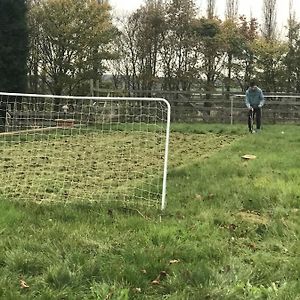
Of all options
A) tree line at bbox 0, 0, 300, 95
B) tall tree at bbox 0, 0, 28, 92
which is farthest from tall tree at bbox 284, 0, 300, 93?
tall tree at bbox 0, 0, 28, 92

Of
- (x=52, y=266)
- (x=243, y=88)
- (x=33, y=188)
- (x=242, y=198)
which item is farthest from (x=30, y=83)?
(x=52, y=266)

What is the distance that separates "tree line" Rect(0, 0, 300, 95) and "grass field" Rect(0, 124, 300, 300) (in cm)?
1522

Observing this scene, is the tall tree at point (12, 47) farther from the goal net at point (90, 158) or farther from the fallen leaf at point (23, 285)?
the fallen leaf at point (23, 285)

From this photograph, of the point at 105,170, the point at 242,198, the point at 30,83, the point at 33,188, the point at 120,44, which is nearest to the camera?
the point at 242,198

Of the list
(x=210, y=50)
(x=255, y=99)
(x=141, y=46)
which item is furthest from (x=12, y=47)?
(x=210, y=50)

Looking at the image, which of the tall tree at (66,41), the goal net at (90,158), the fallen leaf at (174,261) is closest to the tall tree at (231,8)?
the tall tree at (66,41)

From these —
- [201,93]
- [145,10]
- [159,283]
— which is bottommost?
[159,283]

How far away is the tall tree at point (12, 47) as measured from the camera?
17767 millimetres

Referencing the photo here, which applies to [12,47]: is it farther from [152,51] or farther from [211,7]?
[211,7]

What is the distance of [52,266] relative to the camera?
3943 mm

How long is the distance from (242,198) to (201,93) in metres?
17.2

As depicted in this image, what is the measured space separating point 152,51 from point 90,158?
15381mm

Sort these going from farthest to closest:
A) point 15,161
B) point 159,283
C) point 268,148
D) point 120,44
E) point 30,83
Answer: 1. point 120,44
2. point 30,83
3. point 268,148
4. point 15,161
5. point 159,283

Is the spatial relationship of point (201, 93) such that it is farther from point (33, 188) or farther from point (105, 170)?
point (33, 188)
